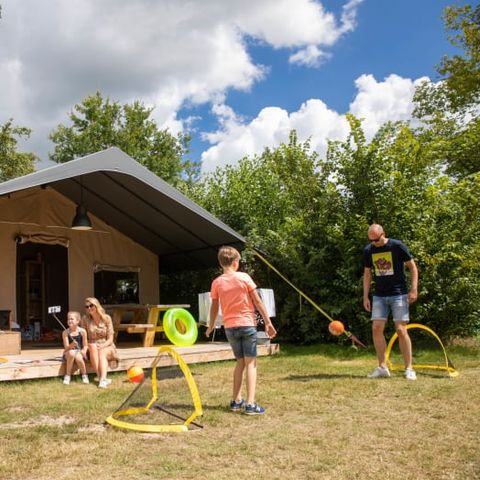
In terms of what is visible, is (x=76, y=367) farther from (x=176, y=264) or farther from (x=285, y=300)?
(x=176, y=264)

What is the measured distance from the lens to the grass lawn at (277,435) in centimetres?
258

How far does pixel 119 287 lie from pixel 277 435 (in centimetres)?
757

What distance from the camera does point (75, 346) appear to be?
5.53 meters

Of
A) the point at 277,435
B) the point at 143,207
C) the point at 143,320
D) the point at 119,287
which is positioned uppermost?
the point at 143,207

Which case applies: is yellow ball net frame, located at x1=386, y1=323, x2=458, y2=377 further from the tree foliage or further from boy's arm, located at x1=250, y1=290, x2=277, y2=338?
boy's arm, located at x1=250, y1=290, x2=277, y2=338

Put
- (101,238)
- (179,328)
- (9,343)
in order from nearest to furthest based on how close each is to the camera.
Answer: (179,328)
(9,343)
(101,238)

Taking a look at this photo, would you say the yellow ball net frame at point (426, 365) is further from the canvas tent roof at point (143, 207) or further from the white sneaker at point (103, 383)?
the canvas tent roof at point (143, 207)

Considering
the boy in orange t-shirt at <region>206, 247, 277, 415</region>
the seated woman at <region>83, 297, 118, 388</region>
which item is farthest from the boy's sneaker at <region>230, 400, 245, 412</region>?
the seated woman at <region>83, 297, 118, 388</region>

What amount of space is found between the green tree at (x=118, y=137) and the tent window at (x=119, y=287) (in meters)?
12.8

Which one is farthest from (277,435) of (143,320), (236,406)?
(143,320)

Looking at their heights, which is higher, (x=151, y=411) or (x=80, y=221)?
(x=80, y=221)

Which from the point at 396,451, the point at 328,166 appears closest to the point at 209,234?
the point at 328,166

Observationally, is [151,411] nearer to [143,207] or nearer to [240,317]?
[240,317]

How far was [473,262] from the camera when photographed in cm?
673
